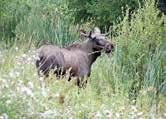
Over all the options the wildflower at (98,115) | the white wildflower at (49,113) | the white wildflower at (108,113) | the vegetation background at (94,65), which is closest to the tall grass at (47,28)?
the vegetation background at (94,65)

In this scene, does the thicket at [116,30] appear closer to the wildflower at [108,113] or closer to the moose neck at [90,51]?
the moose neck at [90,51]

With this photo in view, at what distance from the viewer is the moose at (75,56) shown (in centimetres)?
1020

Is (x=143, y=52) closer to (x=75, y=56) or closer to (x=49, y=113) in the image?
(x=75, y=56)

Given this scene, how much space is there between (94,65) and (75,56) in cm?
119

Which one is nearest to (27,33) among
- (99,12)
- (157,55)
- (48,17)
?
(48,17)

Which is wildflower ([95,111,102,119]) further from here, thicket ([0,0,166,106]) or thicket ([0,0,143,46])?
thicket ([0,0,143,46])

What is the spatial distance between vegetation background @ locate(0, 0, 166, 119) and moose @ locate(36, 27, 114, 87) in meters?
0.22

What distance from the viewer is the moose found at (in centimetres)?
1020

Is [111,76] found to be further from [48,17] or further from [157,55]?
[48,17]

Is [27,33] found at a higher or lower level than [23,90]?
lower

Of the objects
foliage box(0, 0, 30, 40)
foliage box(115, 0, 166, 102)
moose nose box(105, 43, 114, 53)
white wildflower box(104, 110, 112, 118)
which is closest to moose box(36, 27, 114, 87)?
moose nose box(105, 43, 114, 53)

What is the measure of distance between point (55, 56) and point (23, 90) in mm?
4838

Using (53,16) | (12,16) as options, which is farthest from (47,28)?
(12,16)

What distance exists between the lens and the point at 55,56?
10398mm
